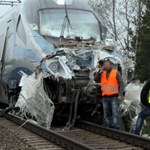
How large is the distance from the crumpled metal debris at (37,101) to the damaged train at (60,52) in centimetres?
21

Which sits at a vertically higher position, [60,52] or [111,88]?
[60,52]

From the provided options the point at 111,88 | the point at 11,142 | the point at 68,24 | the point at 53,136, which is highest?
the point at 68,24

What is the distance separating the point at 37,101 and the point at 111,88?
167cm

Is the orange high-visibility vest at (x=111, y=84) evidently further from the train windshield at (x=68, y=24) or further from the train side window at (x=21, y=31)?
the train side window at (x=21, y=31)

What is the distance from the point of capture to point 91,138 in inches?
362

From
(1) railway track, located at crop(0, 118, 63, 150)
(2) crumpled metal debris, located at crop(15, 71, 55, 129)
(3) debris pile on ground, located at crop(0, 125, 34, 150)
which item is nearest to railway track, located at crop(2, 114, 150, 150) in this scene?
(1) railway track, located at crop(0, 118, 63, 150)

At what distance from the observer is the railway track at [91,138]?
8.10 metres

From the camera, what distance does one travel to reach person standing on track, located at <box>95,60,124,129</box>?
9.90m

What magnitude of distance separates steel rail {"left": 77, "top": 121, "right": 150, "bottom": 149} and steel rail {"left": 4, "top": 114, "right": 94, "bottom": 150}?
4.02ft

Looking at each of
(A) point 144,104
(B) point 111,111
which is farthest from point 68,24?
(A) point 144,104

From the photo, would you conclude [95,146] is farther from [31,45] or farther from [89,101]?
[31,45]

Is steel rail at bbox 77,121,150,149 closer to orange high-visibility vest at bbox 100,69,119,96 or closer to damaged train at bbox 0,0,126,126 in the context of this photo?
damaged train at bbox 0,0,126,126

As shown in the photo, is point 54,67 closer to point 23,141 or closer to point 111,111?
point 111,111

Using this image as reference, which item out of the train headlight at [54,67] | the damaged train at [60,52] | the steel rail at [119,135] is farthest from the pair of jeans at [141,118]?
the train headlight at [54,67]
